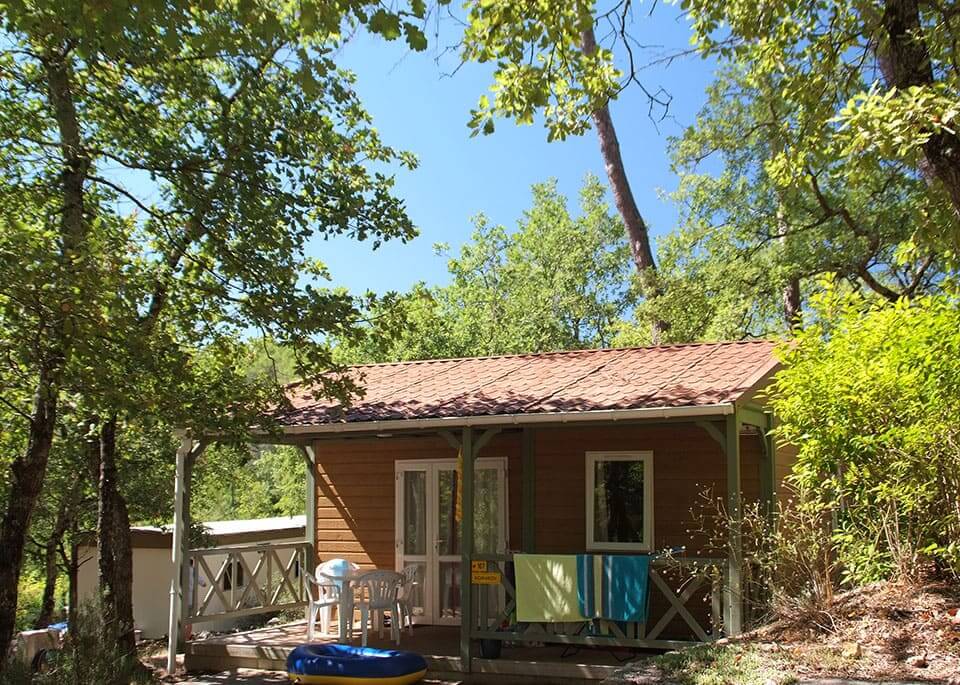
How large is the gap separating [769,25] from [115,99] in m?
6.01

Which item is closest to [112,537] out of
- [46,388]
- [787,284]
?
[46,388]

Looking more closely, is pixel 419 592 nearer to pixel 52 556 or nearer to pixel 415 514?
pixel 415 514

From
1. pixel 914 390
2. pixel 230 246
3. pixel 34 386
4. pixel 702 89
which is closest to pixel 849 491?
pixel 914 390

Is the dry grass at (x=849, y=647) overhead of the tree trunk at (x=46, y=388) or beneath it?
beneath

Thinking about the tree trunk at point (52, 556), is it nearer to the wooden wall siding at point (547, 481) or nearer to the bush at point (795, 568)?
the wooden wall siding at point (547, 481)

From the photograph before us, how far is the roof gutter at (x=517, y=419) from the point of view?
8.84 m

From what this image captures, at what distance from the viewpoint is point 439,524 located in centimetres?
1255

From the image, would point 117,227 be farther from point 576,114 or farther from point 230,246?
point 576,114

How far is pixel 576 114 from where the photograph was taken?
29.6 feet

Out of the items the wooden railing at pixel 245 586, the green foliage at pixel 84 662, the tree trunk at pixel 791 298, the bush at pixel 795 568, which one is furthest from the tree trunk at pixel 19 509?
the tree trunk at pixel 791 298

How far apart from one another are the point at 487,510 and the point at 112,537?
477 centimetres

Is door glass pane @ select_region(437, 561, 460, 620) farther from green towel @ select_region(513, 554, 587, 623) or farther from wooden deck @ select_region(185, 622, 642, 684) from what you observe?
green towel @ select_region(513, 554, 587, 623)

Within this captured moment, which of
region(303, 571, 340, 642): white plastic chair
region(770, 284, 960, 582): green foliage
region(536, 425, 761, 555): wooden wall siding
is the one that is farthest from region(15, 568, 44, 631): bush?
region(770, 284, 960, 582): green foliage

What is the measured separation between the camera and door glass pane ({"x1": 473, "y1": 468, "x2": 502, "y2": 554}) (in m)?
12.1
